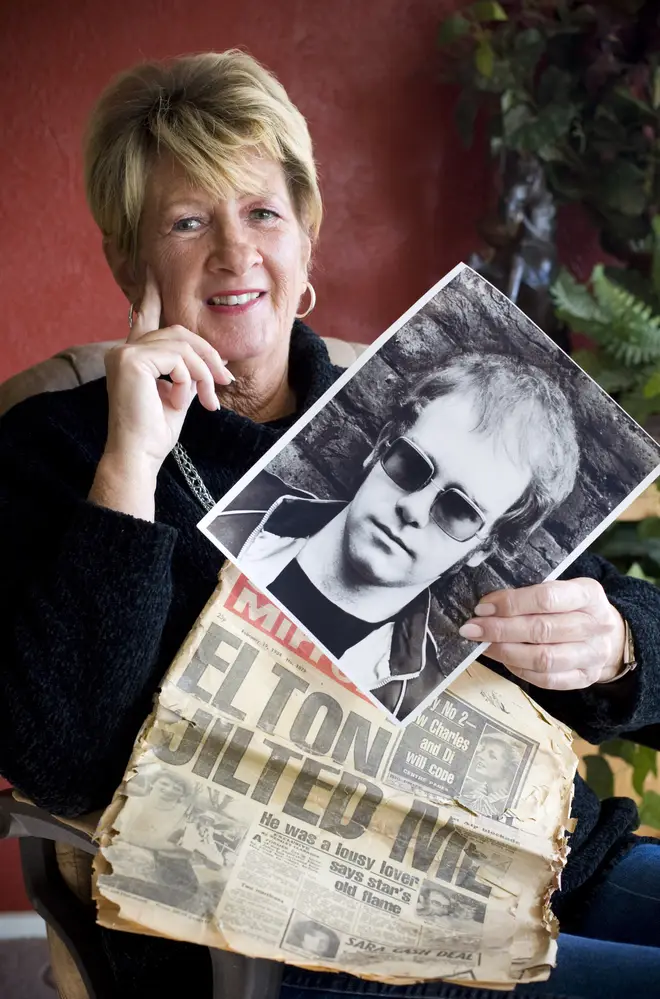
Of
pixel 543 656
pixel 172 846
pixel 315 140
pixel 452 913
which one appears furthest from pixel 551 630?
pixel 315 140

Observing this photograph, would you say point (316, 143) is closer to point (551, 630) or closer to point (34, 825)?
point (551, 630)

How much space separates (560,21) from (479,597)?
1415 millimetres

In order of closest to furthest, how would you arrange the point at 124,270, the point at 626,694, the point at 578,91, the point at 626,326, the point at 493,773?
the point at 493,773 < the point at 626,694 < the point at 124,270 < the point at 626,326 < the point at 578,91

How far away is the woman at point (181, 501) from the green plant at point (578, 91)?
31.3 inches

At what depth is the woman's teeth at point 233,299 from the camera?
3.30 feet

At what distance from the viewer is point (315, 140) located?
1.81m

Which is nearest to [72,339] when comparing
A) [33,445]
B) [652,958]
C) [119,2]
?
[119,2]

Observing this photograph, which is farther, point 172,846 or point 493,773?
point 493,773

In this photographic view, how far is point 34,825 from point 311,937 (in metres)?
0.26

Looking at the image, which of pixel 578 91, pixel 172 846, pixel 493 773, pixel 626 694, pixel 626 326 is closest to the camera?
pixel 172 846

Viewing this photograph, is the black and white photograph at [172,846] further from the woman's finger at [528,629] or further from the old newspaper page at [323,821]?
the woman's finger at [528,629]

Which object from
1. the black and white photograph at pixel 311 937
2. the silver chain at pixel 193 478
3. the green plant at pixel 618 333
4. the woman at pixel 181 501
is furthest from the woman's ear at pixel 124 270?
the green plant at pixel 618 333

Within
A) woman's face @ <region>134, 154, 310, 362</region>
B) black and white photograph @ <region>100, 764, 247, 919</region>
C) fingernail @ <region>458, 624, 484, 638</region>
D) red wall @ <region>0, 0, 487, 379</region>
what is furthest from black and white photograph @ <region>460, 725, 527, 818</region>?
red wall @ <region>0, 0, 487, 379</region>

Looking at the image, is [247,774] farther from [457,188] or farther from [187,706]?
[457,188]
